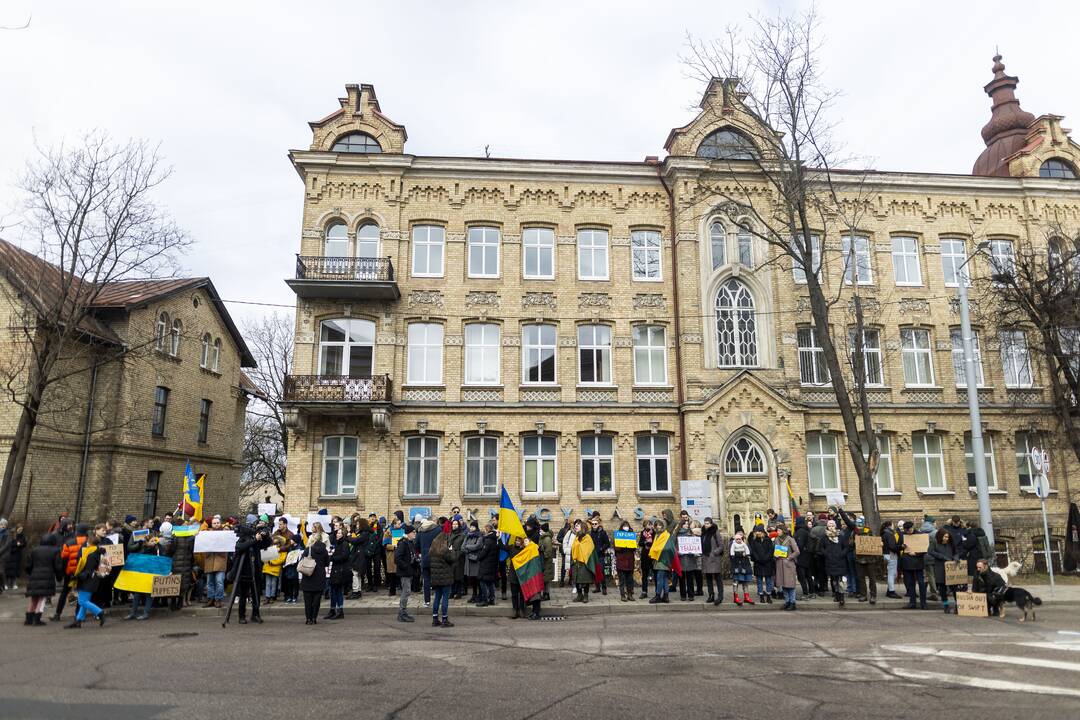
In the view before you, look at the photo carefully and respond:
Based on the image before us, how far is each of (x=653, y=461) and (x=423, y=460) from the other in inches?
295

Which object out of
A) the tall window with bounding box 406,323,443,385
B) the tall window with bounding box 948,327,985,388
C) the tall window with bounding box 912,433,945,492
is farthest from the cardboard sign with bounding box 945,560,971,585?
the tall window with bounding box 406,323,443,385

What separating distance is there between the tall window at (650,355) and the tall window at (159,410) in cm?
1796

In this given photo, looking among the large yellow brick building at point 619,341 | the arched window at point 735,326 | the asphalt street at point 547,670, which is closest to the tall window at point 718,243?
the large yellow brick building at point 619,341

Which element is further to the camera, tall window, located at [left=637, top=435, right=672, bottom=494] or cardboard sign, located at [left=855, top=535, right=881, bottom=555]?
tall window, located at [left=637, top=435, right=672, bottom=494]

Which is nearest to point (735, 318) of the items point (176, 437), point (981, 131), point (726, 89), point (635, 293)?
point (635, 293)

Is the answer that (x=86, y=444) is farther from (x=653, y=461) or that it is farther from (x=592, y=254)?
(x=653, y=461)

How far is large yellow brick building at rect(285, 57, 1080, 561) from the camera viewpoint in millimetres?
21656

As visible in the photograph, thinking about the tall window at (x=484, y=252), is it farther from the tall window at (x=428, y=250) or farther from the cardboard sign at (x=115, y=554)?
the cardboard sign at (x=115, y=554)

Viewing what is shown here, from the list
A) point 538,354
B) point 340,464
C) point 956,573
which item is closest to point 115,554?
point 340,464

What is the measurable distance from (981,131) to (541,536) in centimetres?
2686

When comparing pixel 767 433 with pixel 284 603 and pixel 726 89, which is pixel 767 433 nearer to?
pixel 726 89

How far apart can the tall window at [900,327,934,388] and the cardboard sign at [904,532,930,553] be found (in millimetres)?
11598

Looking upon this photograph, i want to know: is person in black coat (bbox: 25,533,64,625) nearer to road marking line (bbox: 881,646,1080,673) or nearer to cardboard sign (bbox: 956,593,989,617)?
road marking line (bbox: 881,646,1080,673)

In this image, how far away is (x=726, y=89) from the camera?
21.5 metres
